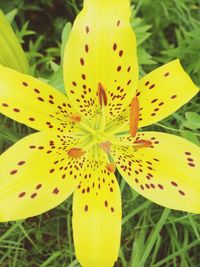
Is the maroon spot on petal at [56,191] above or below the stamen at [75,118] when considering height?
below

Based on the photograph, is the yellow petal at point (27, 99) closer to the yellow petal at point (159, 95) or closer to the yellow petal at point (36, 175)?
the yellow petal at point (36, 175)

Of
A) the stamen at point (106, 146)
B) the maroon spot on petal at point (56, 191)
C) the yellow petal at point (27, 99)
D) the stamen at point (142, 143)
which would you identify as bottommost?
the maroon spot on petal at point (56, 191)

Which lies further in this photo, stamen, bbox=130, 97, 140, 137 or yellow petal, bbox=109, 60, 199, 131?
yellow petal, bbox=109, 60, 199, 131

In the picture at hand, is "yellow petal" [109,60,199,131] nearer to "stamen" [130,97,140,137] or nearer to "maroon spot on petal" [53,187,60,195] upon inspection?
"stamen" [130,97,140,137]

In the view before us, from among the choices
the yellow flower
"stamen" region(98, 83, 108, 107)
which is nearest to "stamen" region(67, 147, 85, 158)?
the yellow flower

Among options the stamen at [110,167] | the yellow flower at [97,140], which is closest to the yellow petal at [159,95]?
the yellow flower at [97,140]

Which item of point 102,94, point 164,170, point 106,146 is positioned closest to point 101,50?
point 102,94
